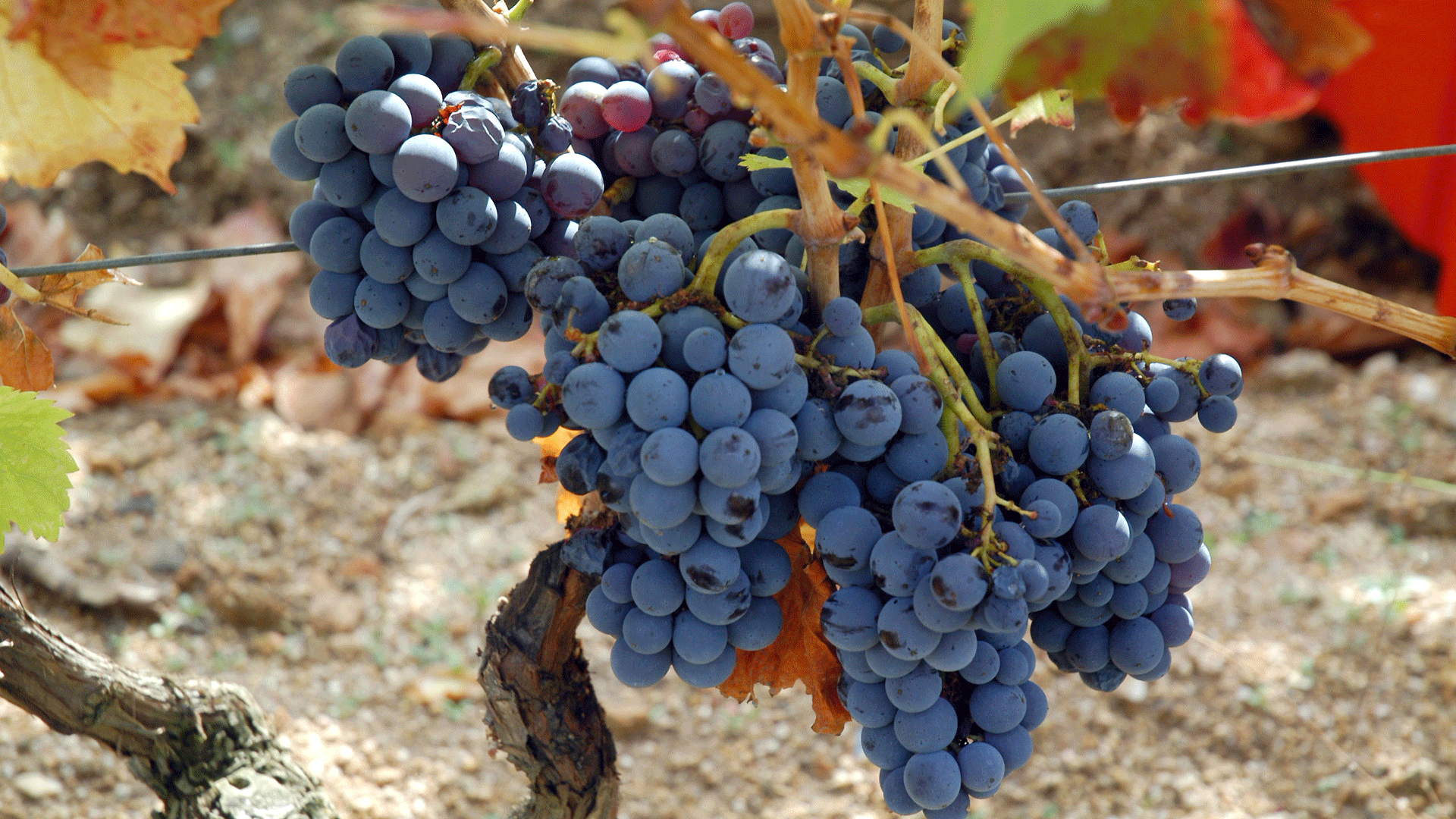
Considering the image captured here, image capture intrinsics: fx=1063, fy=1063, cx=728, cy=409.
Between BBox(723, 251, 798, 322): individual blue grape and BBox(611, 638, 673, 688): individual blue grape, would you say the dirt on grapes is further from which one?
BBox(723, 251, 798, 322): individual blue grape

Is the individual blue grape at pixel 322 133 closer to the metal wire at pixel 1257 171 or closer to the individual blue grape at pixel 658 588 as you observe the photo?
the individual blue grape at pixel 658 588

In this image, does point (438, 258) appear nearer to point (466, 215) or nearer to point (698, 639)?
point (466, 215)

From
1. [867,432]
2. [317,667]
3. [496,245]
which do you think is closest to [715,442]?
[867,432]

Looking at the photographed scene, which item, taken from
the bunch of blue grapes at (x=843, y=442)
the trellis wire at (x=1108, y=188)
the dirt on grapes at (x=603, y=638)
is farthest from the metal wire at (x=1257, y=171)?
the dirt on grapes at (x=603, y=638)

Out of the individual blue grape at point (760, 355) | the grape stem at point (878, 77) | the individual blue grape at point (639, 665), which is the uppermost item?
the grape stem at point (878, 77)

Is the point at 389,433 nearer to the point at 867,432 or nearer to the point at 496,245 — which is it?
the point at 496,245

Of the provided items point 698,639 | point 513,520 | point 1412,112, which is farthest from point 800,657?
point 1412,112

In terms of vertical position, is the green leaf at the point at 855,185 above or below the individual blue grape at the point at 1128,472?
above
